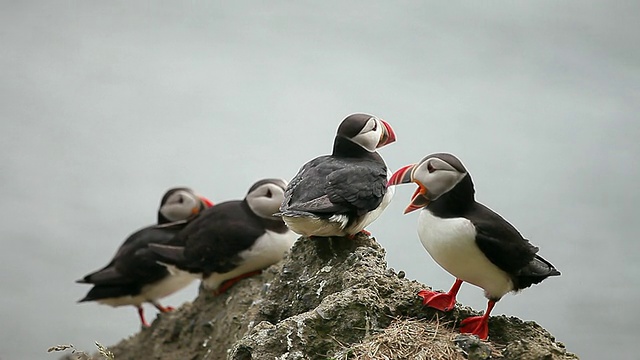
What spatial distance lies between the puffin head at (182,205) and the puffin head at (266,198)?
1.46 m

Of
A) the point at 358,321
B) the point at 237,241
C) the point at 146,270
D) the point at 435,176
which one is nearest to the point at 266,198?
the point at 237,241

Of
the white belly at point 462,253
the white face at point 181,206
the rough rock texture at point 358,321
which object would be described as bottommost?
the rough rock texture at point 358,321

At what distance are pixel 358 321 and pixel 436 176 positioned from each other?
2.39ft

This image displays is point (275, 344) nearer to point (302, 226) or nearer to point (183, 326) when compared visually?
point (302, 226)

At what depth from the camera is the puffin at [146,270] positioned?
23.3 feet

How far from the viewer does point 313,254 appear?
181 inches

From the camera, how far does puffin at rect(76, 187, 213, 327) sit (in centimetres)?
711

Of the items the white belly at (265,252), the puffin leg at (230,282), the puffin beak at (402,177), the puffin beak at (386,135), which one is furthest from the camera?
the puffin leg at (230,282)

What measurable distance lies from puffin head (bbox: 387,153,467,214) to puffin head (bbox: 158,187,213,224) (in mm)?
3790

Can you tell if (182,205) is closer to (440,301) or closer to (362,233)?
(362,233)

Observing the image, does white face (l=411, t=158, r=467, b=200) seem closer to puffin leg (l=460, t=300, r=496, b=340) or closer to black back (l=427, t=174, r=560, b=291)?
black back (l=427, t=174, r=560, b=291)

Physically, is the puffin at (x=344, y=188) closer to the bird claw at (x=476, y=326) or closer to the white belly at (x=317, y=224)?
the white belly at (x=317, y=224)

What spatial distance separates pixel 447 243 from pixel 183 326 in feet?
10.7

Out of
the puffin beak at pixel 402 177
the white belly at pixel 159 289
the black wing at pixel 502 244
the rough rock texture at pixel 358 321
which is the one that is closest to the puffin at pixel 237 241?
the white belly at pixel 159 289
